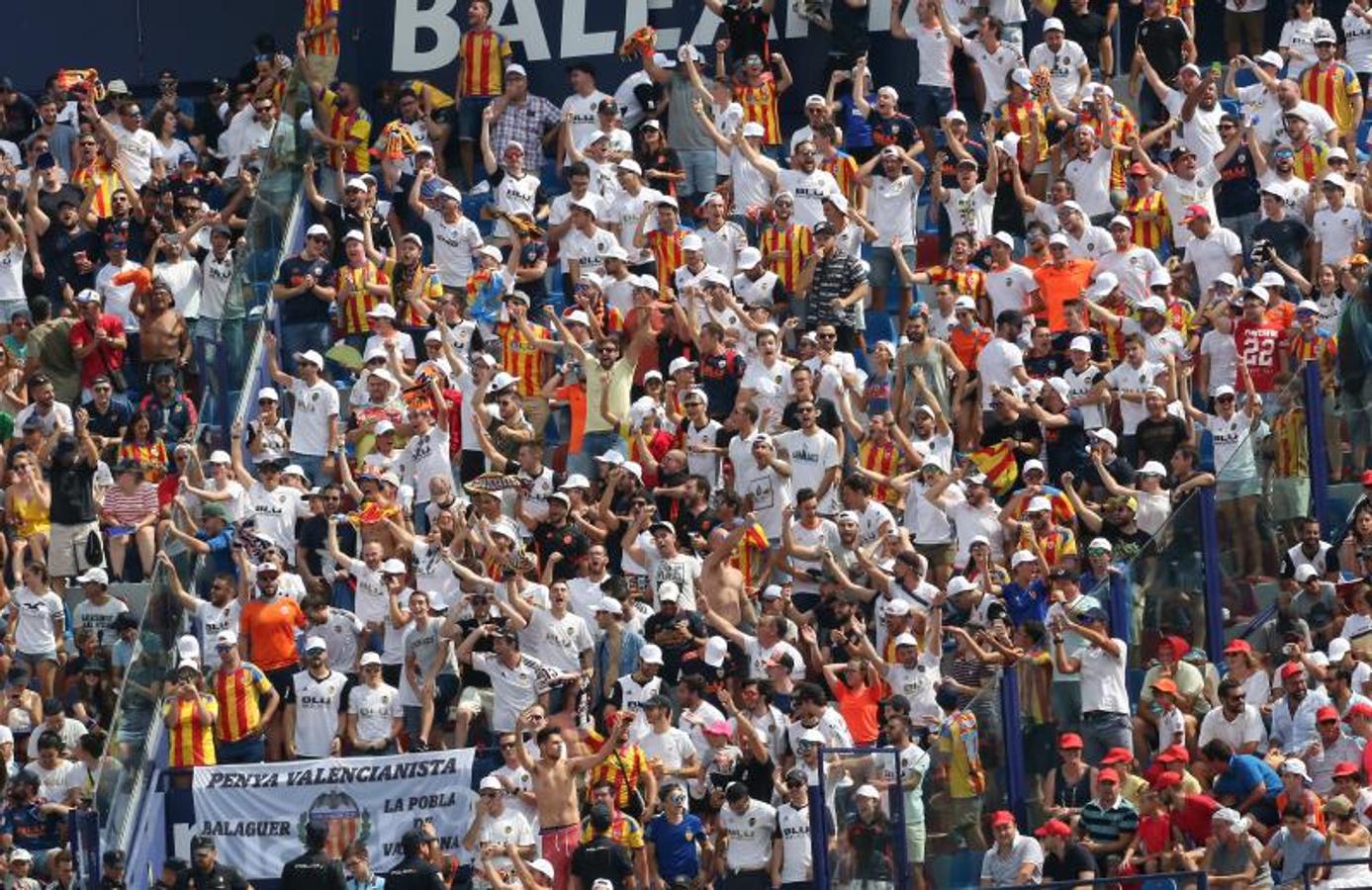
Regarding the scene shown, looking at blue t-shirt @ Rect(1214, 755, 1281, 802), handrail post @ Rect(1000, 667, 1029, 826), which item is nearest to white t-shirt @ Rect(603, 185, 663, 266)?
handrail post @ Rect(1000, 667, 1029, 826)

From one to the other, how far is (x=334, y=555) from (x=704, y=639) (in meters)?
3.32

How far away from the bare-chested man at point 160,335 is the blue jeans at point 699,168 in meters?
4.78

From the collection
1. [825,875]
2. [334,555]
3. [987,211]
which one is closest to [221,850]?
[334,555]

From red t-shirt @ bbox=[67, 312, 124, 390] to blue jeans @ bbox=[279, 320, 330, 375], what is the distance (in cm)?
144

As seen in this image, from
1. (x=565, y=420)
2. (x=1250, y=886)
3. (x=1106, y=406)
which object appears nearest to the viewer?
(x=1250, y=886)

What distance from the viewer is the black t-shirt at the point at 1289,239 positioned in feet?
98.2

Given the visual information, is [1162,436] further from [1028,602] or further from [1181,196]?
[1181,196]

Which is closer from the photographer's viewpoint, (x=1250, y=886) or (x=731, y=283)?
(x=1250, y=886)

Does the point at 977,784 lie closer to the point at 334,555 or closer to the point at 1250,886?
the point at 1250,886

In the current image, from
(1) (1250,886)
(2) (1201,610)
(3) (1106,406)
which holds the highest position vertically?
(3) (1106,406)

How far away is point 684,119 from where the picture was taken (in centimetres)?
3369

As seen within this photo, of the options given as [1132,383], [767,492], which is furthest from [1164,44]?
[767,492]

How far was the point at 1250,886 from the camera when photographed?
22.1m

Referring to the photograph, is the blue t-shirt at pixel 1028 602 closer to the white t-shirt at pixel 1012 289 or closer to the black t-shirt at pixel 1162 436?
the black t-shirt at pixel 1162 436
